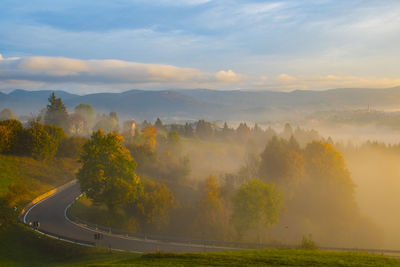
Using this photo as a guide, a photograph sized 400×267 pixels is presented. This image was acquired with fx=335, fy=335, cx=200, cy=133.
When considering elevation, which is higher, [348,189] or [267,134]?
[267,134]

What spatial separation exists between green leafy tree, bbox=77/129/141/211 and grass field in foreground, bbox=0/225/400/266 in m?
12.3

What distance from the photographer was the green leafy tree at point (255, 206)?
58691 mm

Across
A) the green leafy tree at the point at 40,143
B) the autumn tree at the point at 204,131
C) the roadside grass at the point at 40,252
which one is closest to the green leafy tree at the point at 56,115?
the green leafy tree at the point at 40,143

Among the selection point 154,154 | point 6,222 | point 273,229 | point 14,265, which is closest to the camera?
point 14,265

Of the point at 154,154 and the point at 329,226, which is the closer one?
the point at 329,226

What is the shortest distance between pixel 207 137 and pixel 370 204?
4301 inches

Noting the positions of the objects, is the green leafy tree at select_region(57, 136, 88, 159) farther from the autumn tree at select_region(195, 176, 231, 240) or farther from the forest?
the autumn tree at select_region(195, 176, 231, 240)

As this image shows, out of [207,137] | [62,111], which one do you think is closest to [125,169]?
[62,111]

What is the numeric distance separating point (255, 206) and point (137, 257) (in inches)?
1364

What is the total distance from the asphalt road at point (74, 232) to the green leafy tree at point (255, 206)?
18864mm

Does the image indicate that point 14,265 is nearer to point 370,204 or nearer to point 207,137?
point 370,204

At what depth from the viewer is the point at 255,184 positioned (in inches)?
2372

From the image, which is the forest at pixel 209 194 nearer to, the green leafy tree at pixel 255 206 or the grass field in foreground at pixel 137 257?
the green leafy tree at pixel 255 206

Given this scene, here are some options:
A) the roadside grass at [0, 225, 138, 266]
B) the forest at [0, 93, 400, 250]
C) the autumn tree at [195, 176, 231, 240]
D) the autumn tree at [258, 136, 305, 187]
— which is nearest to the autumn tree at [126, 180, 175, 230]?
the forest at [0, 93, 400, 250]
